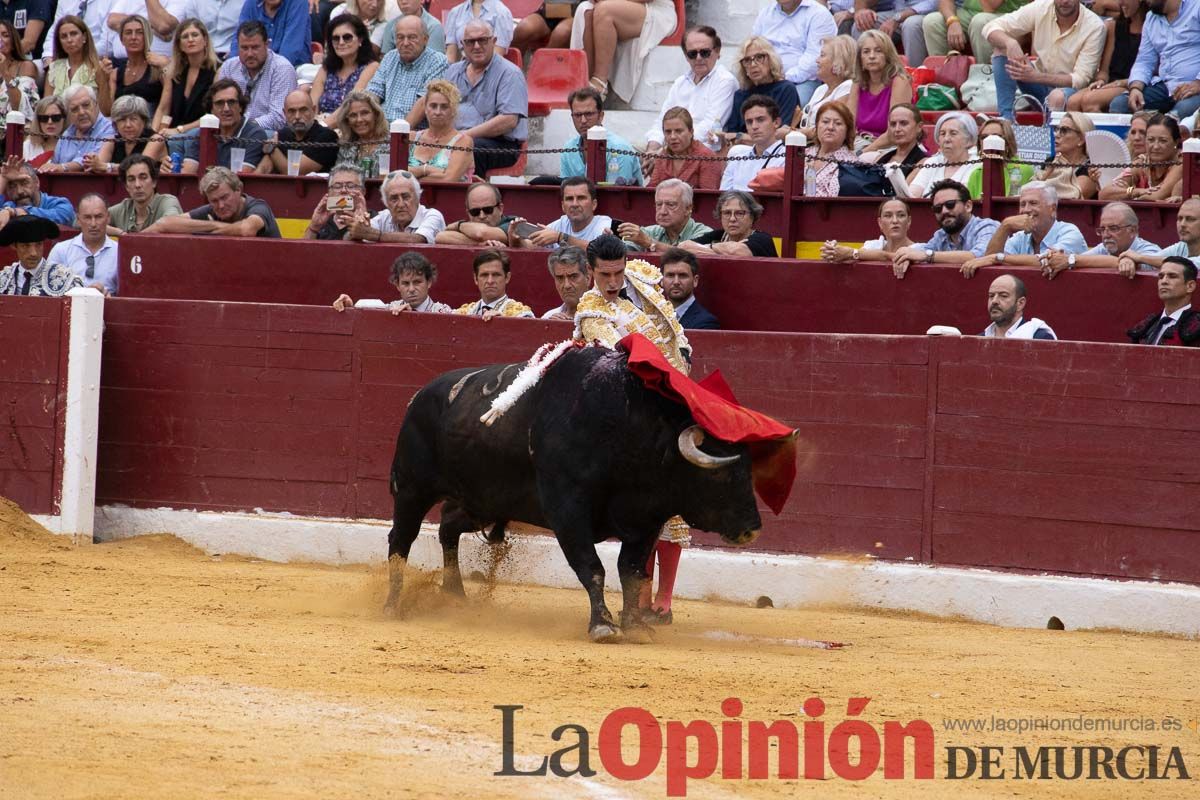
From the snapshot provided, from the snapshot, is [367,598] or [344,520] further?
[344,520]

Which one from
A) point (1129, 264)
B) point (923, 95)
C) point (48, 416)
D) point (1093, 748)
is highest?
point (923, 95)

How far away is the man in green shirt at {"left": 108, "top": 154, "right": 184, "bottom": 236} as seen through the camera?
10438 mm

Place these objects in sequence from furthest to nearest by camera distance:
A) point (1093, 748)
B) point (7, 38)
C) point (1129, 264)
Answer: point (7, 38), point (1129, 264), point (1093, 748)

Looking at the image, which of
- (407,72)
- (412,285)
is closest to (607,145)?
(407,72)

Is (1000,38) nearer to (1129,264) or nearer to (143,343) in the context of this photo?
(1129,264)

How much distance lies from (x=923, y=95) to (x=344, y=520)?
4749mm

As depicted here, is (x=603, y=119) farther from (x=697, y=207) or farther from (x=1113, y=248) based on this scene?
(x=1113, y=248)

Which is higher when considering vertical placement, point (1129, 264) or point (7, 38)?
point (7, 38)

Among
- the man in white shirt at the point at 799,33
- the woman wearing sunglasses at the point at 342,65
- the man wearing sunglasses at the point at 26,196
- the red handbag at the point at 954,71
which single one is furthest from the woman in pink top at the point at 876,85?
the man wearing sunglasses at the point at 26,196

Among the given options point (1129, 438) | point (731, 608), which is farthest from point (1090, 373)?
point (731, 608)

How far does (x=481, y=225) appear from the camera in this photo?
932cm

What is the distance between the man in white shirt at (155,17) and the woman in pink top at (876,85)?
547 centimetres

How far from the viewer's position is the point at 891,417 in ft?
26.0

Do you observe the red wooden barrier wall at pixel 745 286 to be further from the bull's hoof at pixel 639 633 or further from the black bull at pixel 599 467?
the bull's hoof at pixel 639 633
